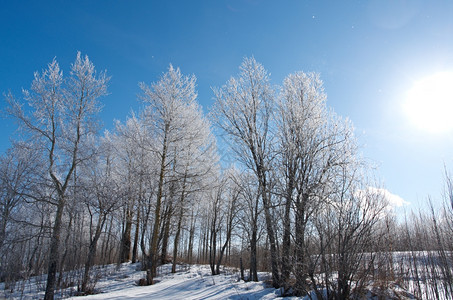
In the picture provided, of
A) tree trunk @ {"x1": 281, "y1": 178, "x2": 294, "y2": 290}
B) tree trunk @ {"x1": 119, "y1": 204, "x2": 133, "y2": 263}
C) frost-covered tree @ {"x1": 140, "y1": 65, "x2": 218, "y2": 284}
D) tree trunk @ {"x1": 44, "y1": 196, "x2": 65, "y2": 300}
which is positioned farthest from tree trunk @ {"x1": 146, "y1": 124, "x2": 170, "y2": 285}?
tree trunk @ {"x1": 119, "y1": 204, "x2": 133, "y2": 263}

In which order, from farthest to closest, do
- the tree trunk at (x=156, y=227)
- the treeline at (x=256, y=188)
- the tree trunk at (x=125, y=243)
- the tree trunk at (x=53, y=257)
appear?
the tree trunk at (x=125, y=243), the tree trunk at (x=156, y=227), the tree trunk at (x=53, y=257), the treeline at (x=256, y=188)

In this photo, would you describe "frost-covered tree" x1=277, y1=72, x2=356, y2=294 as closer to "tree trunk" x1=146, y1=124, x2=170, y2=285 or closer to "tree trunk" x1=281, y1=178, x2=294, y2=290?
"tree trunk" x1=281, y1=178, x2=294, y2=290

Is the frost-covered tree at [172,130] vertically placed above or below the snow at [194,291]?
above

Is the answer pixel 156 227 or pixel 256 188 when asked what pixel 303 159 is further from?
pixel 156 227

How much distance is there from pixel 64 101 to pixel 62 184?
3389mm

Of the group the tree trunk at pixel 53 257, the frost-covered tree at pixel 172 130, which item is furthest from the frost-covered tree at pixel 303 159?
the tree trunk at pixel 53 257

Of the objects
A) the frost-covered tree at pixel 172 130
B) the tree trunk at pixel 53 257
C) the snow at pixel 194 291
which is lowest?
the snow at pixel 194 291

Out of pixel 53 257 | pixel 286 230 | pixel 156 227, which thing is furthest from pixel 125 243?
pixel 286 230

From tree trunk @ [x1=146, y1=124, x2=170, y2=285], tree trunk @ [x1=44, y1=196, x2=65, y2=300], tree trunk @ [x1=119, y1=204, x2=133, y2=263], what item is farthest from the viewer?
tree trunk @ [x1=119, y1=204, x2=133, y2=263]

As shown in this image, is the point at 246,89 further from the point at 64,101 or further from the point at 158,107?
the point at 64,101

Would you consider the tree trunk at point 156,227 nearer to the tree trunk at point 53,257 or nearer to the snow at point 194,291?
the snow at point 194,291

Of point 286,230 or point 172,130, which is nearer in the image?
point 286,230

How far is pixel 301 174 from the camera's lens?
7.01 m

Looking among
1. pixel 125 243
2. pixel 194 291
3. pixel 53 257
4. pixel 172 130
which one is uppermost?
pixel 172 130
